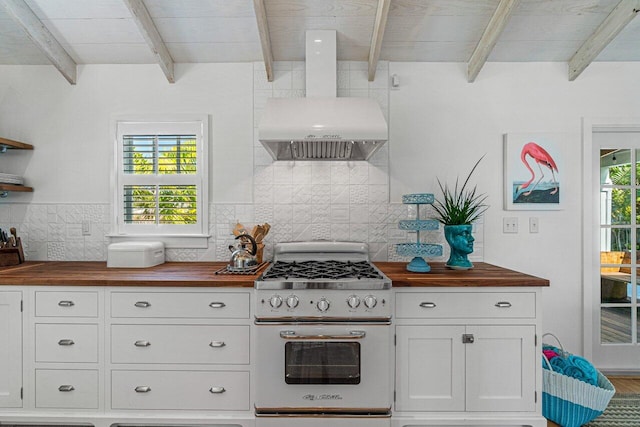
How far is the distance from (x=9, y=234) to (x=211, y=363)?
6.77ft

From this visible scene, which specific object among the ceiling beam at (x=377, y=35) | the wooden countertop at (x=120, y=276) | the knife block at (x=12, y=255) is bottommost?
the wooden countertop at (x=120, y=276)

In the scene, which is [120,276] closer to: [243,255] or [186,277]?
[186,277]

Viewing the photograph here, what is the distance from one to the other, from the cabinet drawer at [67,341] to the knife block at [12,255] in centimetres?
78

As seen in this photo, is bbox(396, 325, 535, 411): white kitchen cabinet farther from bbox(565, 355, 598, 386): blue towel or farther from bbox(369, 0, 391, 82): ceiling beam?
bbox(369, 0, 391, 82): ceiling beam

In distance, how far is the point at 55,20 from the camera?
2.45 m

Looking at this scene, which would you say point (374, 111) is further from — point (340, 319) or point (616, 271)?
point (616, 271)

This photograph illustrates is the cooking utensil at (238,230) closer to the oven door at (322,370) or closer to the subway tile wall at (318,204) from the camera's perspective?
the subway tile wall at (318,204)

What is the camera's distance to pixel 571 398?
2189 millimetres

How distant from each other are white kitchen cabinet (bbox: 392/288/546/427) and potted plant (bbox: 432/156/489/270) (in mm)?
401

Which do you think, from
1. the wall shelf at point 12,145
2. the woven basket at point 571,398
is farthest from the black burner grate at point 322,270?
Answer: the wall shelf at point 12,145

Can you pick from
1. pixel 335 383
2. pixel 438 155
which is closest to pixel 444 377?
pixel 335 383

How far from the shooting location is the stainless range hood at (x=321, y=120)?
213 cm

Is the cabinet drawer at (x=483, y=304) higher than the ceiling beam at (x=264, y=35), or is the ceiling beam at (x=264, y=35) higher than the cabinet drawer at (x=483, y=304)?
the ceiling beam at (x=264, y=35)

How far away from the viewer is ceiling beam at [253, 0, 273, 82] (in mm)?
2211
